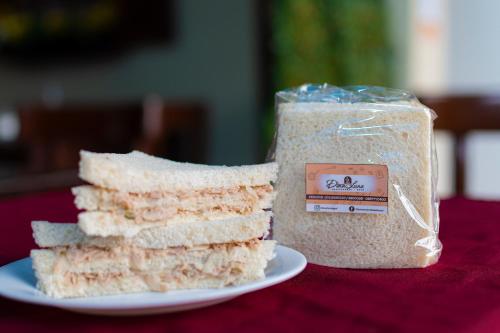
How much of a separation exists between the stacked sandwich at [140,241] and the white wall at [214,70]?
10.8 feet

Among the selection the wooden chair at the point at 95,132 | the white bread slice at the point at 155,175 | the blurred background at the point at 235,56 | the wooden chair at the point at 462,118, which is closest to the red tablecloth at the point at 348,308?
the white bread slice at the point at 155,175

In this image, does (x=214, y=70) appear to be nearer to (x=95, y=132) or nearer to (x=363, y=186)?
(x=95, y=132)

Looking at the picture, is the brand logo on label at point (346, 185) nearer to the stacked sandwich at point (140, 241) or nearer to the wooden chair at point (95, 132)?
the stacked sandwich at point (140, 241)

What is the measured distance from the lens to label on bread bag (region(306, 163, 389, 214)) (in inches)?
32.9

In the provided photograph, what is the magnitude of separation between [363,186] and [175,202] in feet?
0.75

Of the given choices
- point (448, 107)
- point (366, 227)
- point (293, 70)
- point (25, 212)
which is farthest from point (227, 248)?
point (293, 70)

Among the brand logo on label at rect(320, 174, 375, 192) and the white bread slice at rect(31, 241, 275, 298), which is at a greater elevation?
the brand logo on label at rect(320, 174, 375, 192)

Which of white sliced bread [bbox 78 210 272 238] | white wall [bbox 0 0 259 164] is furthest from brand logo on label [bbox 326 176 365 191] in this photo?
white wall [bbox 0 0 259 164]

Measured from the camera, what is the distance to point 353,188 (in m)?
0.84

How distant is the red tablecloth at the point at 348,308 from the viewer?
0.63 meters

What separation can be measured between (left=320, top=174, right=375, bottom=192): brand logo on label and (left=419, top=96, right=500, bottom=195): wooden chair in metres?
1.12

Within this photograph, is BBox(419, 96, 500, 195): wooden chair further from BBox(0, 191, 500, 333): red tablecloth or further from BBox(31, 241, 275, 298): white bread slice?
BBox(31, 241, 275, 298): white bread slice

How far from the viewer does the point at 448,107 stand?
6.48 ft

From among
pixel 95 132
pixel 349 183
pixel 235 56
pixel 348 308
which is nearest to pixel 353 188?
pixel 349 183
